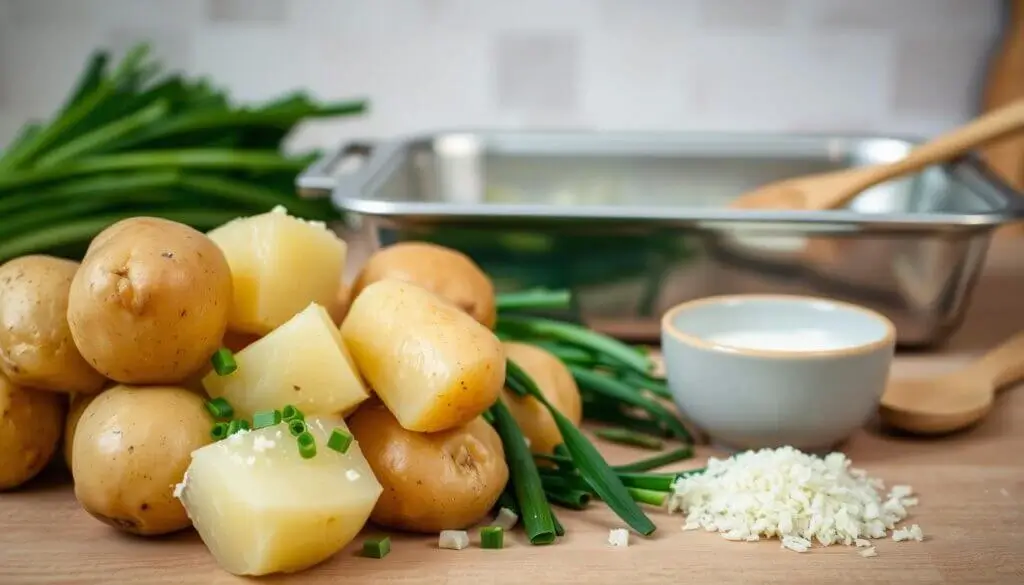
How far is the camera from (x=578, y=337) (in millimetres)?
1234

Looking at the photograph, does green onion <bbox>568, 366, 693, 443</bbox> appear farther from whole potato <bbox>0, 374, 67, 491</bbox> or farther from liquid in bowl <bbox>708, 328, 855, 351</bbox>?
whole potato <bbox>0, 374, 67, 491</bbox>

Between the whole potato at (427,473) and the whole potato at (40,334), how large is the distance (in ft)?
0.75

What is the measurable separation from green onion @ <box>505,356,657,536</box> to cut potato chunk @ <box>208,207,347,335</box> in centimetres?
21

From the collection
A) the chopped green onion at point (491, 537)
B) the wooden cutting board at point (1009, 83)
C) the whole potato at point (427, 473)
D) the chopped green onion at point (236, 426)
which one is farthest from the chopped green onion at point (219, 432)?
the wooden cutting board at point (1009, 83)

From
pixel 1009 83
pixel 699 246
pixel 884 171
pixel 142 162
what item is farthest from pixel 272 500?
pixel 1009 83

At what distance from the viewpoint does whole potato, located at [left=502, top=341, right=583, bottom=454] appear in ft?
3.43

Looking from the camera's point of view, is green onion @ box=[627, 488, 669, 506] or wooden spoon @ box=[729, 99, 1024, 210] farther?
wooden spoon @ box=[729, 99, 1024, 210]

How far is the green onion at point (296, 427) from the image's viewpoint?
83cm

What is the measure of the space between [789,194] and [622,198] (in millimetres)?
333

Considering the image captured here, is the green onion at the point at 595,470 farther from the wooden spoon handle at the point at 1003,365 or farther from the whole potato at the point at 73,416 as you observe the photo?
the wooden spoon handle at the point at 1003,365

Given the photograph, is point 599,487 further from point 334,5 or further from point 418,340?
point 334,5

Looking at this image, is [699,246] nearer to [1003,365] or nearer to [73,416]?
[1003,365]

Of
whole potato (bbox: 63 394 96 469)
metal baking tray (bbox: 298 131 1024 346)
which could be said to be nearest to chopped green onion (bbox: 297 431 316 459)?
whole potato (bbox: 63 394 96 469)

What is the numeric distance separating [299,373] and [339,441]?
0.07 metres
